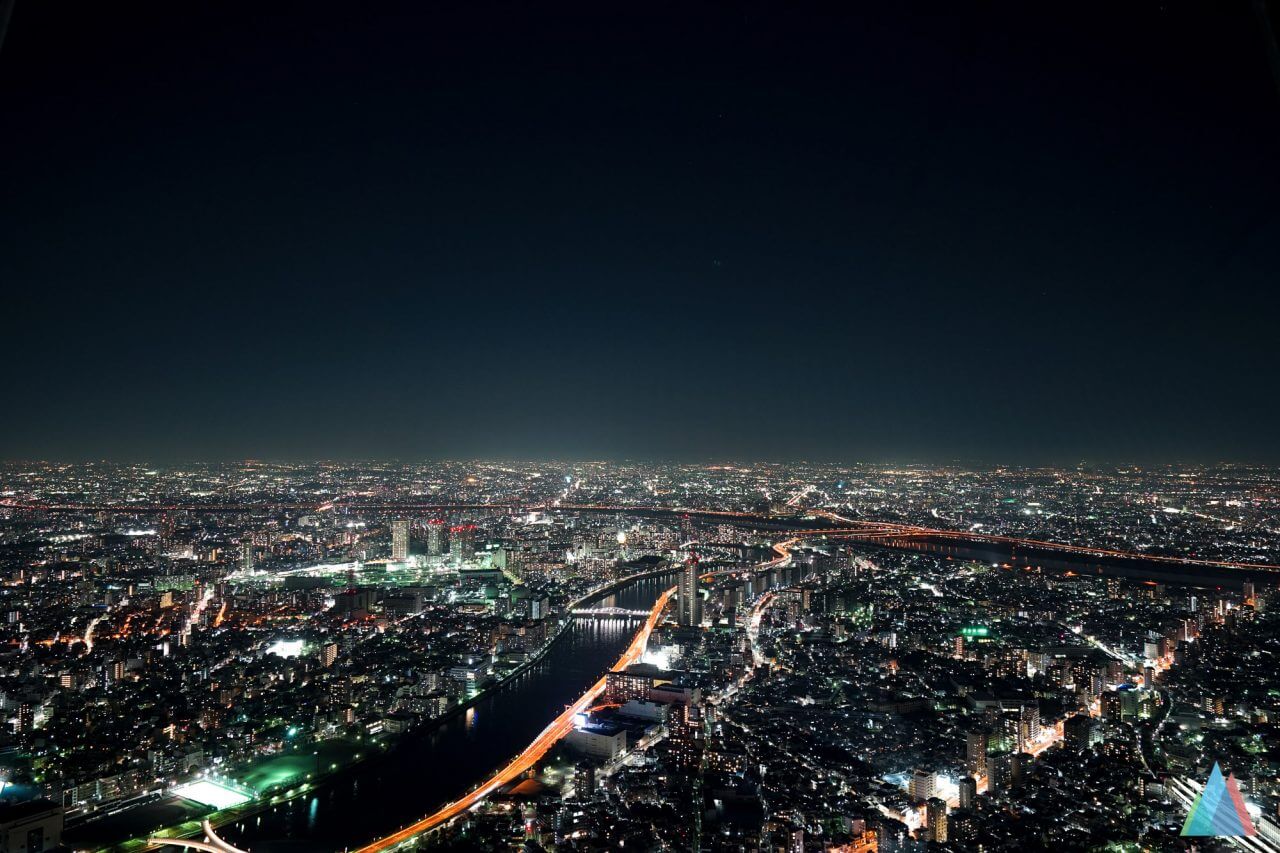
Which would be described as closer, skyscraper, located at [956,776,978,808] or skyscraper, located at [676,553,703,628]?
skyscraper, located at [956,776,978,808]

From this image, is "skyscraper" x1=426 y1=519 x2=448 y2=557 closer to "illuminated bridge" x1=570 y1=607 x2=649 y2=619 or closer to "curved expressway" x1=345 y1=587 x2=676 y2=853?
"illuminated bridge" x1=570 y1=607 x2=649 y2=619

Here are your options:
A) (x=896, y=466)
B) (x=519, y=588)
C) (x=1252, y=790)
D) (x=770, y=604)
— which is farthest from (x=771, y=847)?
(x=896, y=466)

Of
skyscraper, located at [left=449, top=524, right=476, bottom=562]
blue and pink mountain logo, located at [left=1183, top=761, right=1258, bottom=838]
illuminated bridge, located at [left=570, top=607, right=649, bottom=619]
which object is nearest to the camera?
blue and pink mountain logo, located at [left=1183, top=761, right=1258, bottom=838]

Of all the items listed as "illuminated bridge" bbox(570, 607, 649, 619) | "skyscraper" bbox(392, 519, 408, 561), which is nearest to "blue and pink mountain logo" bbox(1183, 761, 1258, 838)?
"illuminated bridge" bbox(570, 607, 649, 619)

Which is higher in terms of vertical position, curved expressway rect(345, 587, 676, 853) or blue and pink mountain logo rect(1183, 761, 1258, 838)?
blue and pink mountain logo rect(1183, 761, 1258, 838)

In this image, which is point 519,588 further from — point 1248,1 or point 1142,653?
point 1248,1

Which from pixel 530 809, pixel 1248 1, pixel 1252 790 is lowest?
pixel 530 809
